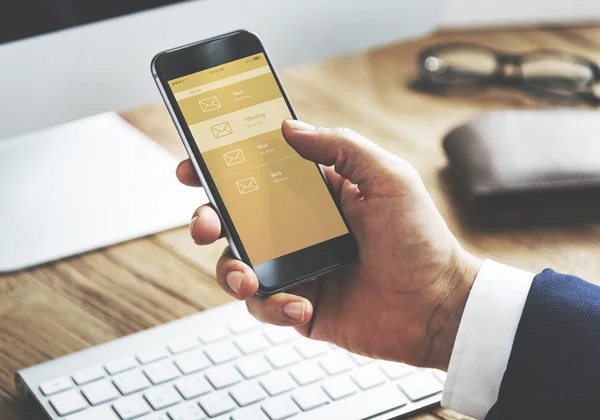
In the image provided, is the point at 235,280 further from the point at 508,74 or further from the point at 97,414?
the point at 508,74

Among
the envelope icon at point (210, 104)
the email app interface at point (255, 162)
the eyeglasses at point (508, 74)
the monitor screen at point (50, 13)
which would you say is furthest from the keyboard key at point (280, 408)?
the eyeglasses at point (508, 74)

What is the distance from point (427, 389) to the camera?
585 mm

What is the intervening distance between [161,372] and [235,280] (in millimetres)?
89

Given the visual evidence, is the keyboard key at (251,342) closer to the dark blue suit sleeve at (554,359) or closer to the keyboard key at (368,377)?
the keyboard key at (368,377)

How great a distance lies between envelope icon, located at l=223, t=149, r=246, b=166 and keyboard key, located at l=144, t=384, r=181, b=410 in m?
0.17

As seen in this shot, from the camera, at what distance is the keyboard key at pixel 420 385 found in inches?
22.8

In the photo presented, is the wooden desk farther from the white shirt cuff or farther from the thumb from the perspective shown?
the thumb

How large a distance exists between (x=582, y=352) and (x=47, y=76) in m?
0.46

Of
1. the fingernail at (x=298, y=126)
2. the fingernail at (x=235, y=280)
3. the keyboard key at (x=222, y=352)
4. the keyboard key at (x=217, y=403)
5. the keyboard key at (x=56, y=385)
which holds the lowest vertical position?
the keyboard key at (x=217, y=403)

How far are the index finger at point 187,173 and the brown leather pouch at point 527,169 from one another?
28 centimetres

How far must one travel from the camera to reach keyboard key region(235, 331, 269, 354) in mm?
608

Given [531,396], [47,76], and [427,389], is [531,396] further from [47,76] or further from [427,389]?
[47,76]

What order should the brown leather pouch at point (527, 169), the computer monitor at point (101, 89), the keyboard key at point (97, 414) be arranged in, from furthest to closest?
the brown leather pouch at point (527, 169), the computer monitor at point (101, 89), the keyboard key at point (97, 414)

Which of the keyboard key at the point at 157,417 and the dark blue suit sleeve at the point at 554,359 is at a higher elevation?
the keyboard key at the point at 157,417
